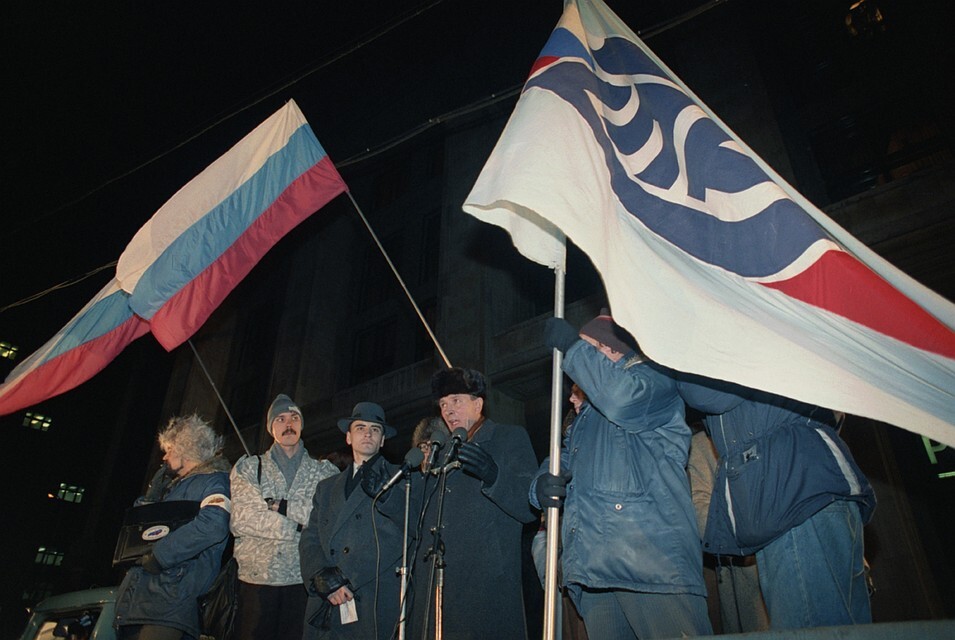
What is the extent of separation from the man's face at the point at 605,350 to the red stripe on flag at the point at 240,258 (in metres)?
3.60

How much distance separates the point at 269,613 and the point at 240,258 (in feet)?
10.8

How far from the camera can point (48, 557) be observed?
3528 cm

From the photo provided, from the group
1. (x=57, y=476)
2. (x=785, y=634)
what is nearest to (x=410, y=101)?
(x=785, y=634)

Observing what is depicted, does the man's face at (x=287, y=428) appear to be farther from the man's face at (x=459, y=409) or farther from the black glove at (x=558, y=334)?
the black glove at (x=558, y=334)

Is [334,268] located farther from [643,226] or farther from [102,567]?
[643,226]

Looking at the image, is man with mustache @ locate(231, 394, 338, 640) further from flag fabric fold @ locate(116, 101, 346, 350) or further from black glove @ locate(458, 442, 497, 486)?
black glove @ locate(458, 442, 497, 486)

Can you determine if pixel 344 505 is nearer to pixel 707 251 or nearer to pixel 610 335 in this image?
pixel 610 335

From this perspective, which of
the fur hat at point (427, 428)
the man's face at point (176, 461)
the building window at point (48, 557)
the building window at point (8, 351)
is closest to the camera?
the fur hat at point (427, 428)

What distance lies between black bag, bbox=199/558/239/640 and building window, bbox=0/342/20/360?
43736mm

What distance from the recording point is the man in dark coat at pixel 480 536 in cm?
380

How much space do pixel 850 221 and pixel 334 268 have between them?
1693cm

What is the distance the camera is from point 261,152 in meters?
6.40

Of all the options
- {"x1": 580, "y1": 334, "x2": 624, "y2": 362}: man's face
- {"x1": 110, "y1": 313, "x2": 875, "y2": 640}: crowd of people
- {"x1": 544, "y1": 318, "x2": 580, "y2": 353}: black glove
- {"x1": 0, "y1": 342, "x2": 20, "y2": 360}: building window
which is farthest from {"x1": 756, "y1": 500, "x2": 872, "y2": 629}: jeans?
{"x1": 0, "y1": 342, "x2": 20, "y2": 360}: building window

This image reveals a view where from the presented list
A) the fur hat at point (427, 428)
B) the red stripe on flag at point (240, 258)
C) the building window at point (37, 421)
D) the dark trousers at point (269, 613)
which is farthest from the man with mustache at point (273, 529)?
the building window at point (37, 421)
